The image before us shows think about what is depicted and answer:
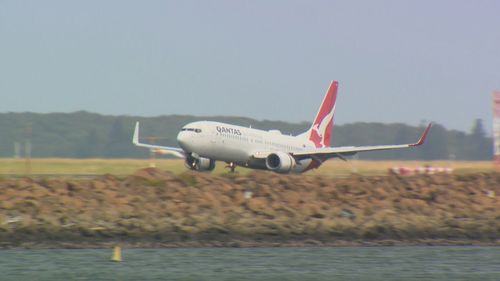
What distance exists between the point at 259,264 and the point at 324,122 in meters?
43.1

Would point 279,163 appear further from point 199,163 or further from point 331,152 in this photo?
point 199,163

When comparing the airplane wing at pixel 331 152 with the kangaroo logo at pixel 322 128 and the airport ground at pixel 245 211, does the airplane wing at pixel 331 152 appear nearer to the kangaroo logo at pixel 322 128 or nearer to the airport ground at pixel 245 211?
the kangaroo logo at pixel 322 128

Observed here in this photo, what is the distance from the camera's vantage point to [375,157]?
4375 inches

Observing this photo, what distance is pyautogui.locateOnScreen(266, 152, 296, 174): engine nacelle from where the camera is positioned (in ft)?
186

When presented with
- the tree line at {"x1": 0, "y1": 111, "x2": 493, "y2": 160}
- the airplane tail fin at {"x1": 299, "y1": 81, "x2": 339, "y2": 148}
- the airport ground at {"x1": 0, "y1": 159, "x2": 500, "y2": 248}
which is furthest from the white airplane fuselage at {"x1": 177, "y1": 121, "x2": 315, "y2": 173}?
the tree line at {"x1": 0, "y1": 111, "x2": 493, "y2": 160}

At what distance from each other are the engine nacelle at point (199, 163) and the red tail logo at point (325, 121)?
33.6ft

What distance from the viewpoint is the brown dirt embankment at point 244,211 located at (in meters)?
29.8

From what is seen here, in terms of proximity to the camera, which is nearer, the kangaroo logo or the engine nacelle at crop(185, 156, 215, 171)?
the engine nacelle at crop(185, 156, 215, 171)

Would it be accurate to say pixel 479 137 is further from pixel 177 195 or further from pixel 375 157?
pixel 177 195

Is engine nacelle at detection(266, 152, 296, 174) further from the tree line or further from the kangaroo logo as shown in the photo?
the tree line

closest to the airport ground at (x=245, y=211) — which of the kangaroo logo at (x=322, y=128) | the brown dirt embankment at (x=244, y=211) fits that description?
the brown dirt embankment at (x=244, y=211)

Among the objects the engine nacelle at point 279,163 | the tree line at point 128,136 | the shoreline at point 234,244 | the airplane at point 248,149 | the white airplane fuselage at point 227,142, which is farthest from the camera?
the tree line at point 128,136

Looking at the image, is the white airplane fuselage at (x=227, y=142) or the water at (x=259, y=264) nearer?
the water at (x=259, y=264)

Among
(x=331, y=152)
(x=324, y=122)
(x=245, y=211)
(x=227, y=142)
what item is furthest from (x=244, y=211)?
(x=324, y=122)
